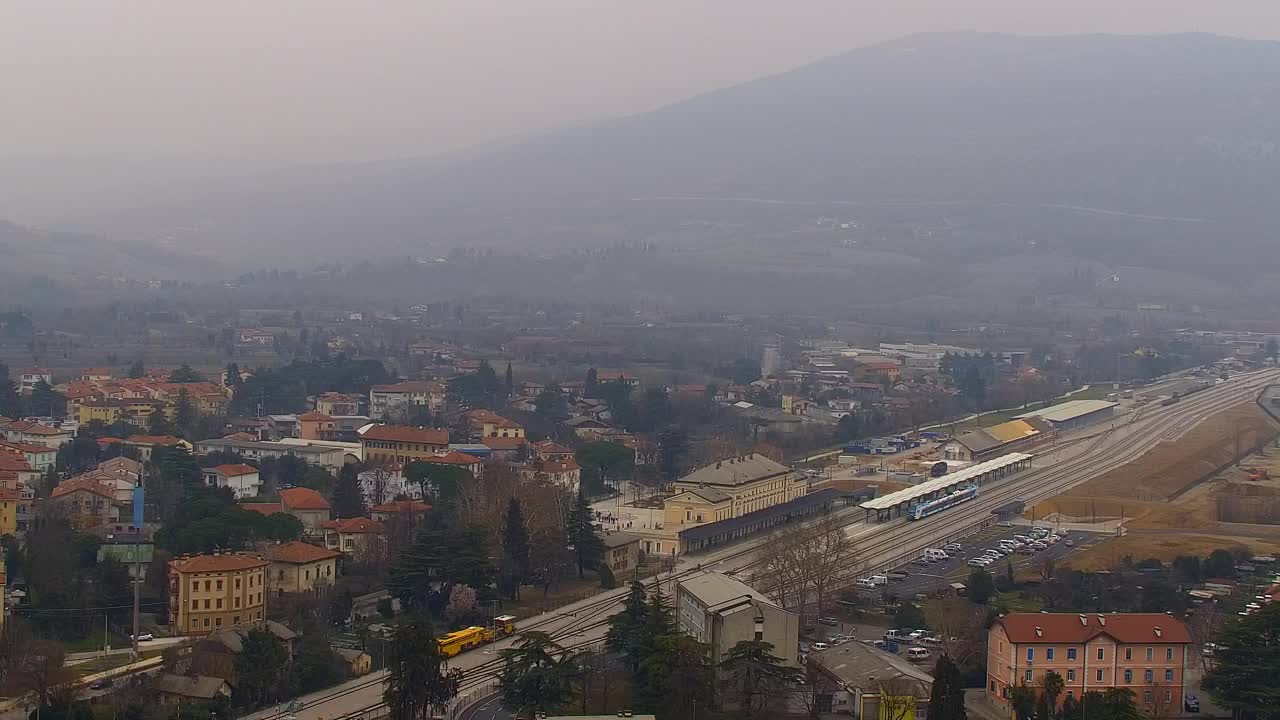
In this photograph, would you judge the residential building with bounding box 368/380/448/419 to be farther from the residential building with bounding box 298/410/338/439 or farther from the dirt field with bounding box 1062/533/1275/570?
the dirt field with bounding box 1062/533/1275/570

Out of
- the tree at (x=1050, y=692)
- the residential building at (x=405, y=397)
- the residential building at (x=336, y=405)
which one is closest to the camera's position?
the tree at (x=1050, y=692)

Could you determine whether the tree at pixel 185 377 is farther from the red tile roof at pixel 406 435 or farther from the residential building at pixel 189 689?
the residential building at pixel 189 689

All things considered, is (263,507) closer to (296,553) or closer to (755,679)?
(296,553)

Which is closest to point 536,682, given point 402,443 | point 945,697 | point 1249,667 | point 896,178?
point 945,697

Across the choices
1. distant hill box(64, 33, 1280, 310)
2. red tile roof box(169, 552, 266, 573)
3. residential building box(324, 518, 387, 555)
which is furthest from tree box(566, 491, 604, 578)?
distant hill box(64, 33, 1280, 310)

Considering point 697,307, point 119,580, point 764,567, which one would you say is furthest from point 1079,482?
point 697,307

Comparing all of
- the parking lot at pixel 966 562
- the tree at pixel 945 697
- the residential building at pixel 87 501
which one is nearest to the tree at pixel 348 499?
the residential building at pixel 87 501
